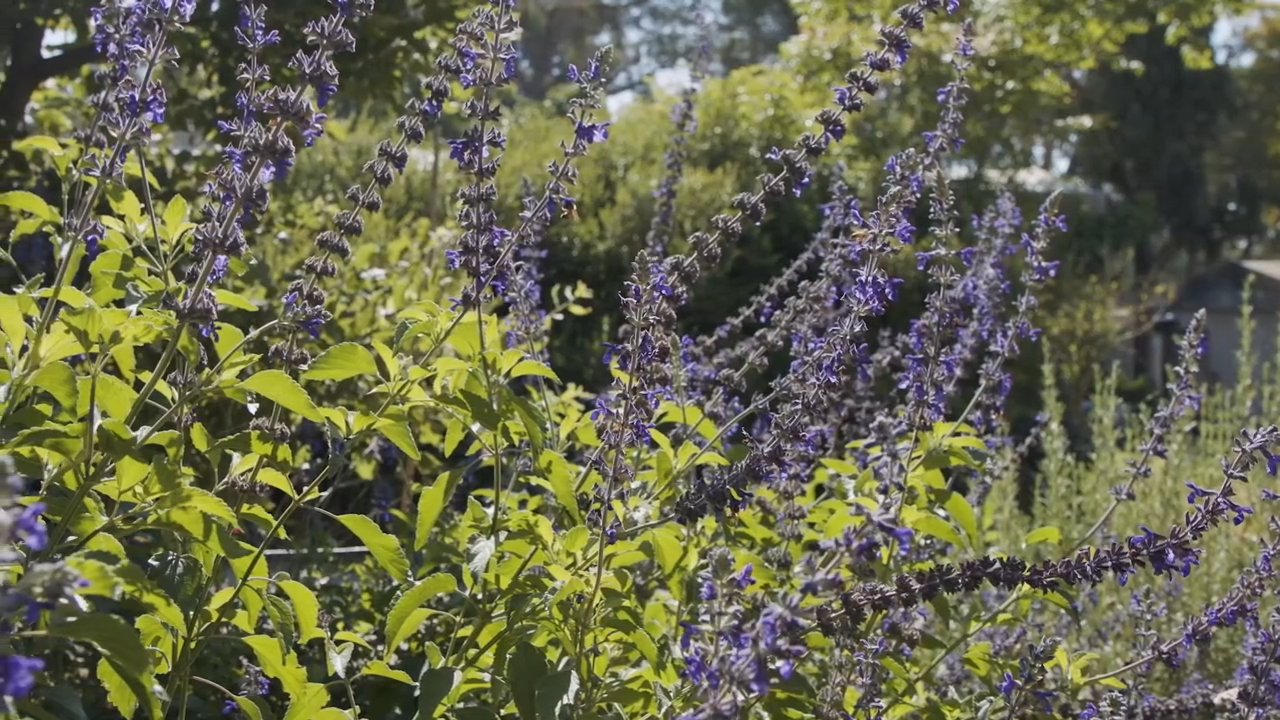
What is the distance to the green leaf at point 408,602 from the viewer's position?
225 centimetres

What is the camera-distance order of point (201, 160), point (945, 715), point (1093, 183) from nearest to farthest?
1. point (945, 715)
2. point (201, 160)
3. point (1093, 183)

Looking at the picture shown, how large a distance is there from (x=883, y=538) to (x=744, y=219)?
0.76 metres

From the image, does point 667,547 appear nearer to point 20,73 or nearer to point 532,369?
point 532,369

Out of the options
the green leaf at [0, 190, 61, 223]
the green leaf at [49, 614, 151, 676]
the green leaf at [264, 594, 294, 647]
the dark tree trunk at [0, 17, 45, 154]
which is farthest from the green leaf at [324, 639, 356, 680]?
the dark tree trunk at [0, 17, 45, 154]

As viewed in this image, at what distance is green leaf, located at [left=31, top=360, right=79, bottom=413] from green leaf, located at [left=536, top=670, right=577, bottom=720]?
2.95 feet

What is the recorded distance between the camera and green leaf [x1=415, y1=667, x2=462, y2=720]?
214cm

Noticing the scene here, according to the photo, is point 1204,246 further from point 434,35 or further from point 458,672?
point 458,672

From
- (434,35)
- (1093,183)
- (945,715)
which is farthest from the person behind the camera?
(1093,183)

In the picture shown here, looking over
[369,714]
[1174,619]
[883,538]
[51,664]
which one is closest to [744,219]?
[883,538]

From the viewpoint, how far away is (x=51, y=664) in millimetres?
2904

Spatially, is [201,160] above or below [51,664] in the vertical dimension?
above

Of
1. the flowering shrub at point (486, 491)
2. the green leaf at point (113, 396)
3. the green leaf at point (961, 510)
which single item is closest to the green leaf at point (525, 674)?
the flowering shrub at point (486, 491)

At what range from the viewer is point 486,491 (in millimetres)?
2943

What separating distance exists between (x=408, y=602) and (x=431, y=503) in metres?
0.22
